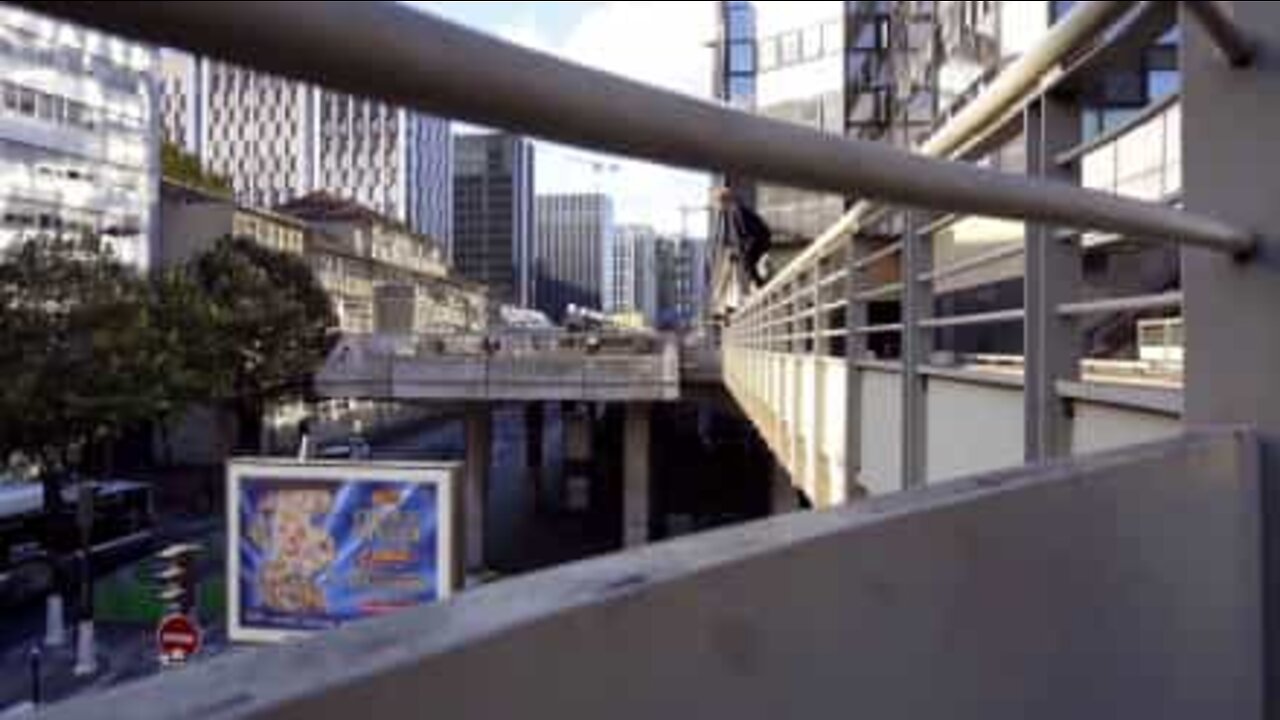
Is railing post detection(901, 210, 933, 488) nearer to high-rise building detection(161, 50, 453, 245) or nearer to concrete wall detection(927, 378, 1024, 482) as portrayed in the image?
concrete wall detection(927, 378, 1024, 482)

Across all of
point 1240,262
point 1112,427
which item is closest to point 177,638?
point 1112,427

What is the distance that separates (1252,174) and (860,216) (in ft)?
9.45

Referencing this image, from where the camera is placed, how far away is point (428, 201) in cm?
559

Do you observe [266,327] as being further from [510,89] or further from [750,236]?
[510,89]

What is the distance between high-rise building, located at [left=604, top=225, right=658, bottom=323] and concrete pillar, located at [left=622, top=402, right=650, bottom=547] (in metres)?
7.21

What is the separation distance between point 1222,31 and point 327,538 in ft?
39.3

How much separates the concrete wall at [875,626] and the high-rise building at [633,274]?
38.7 meters

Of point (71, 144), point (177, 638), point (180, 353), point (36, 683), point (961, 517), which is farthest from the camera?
point (180, 353)

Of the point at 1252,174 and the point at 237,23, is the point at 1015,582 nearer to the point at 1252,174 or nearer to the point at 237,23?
the point at 1252,174

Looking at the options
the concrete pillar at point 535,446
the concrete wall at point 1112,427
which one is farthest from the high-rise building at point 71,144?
the concrete pillar at point 535,446

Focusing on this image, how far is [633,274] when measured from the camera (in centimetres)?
5953

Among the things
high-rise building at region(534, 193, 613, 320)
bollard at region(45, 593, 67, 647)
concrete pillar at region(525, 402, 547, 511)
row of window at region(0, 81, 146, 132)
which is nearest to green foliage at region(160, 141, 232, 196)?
row of window at region(0, 81, 146, 132)

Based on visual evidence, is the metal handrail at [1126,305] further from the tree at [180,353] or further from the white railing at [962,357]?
the tree at [180,353]

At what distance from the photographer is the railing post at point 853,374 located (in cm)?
535
